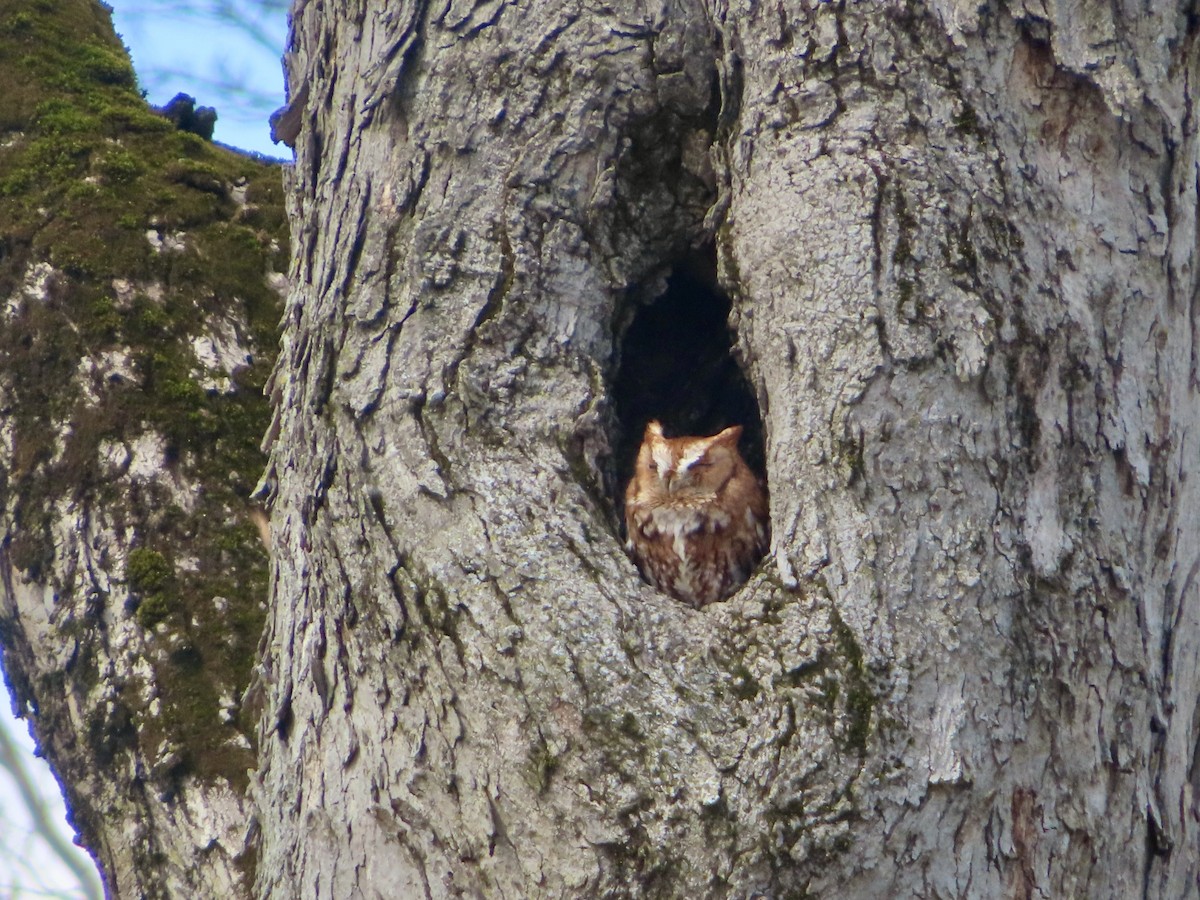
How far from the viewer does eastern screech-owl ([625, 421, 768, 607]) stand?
10.1 ft

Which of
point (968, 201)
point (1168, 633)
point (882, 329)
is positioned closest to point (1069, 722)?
point (1168, 633)

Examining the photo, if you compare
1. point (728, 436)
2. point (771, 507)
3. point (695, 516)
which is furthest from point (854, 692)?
point (728, 436)

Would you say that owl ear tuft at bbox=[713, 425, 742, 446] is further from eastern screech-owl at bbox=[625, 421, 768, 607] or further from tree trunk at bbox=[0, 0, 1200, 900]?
tree trunk at bbox=[0, 0, 1200, 900]

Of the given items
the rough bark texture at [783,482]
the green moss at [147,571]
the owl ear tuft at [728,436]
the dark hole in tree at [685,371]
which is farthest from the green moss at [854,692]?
the green moss at [147,571]

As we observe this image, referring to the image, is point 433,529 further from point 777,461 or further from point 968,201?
point 968,201

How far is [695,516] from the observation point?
308 cm

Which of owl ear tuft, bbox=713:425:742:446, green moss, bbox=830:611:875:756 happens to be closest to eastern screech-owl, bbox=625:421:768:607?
owl ear tuft, bbox=713:425:742:446

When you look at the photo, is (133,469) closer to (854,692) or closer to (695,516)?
(695,516)

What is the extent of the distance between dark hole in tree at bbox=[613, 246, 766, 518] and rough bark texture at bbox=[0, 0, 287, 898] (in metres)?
0.94

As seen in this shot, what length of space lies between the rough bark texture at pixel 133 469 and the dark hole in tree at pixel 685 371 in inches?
37.1

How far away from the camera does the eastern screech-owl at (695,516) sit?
307 centimetres

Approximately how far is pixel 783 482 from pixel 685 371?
3.78 ft

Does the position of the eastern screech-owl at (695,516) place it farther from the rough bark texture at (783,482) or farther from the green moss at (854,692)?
the green moss at (854,692)

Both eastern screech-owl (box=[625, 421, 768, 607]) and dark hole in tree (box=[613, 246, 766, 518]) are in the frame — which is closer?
dark hole in tree (box=[613, 246, 766, 518])
